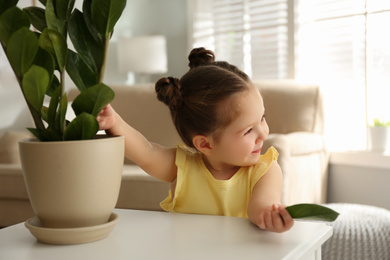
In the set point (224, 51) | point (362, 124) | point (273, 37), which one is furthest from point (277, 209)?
point (224, 51)

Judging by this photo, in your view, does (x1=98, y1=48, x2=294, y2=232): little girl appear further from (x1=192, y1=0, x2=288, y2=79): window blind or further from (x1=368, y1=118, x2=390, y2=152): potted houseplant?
(x1=192, y1=0, x2=288, y2=79): window blind

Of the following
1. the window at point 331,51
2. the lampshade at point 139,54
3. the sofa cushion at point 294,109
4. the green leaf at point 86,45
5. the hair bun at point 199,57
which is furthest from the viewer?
the lampshade at point 139,54

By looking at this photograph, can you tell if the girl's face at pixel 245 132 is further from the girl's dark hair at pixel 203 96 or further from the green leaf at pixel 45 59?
the green leaf at pixel 45 59

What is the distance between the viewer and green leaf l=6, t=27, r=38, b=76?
650 millimetres

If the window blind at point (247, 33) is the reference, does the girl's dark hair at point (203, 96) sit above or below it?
below

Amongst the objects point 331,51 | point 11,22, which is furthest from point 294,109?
point 11,22

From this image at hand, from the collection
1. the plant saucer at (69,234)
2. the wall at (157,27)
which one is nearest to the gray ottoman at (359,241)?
the plant saucer at (69,234)

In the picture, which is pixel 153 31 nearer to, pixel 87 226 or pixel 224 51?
pixel 224 51

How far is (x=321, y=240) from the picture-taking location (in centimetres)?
76

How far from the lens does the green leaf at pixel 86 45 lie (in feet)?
2.55

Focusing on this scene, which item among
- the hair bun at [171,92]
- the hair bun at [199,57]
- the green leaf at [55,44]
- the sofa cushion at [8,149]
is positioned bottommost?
the sofa cushion at [8,149]

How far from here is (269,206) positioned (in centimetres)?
82

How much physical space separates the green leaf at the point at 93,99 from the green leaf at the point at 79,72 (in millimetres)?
81

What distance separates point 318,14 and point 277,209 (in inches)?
112
